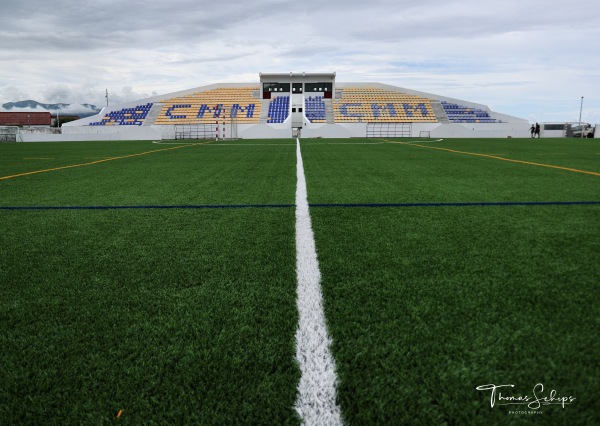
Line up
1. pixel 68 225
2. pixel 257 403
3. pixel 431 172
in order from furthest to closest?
pixel 431 172, pixel 68 225, pixel 257 403

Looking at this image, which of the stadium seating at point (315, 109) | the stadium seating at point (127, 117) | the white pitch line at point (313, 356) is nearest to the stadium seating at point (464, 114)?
the stadium seating at point (315, 109)

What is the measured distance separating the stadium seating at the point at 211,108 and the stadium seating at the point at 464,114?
1948 centimetres

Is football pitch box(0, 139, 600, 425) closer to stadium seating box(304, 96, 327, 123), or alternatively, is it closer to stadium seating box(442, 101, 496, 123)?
stadium seating box(304, 96, 327, 123)

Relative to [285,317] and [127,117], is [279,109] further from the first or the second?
[285,317]

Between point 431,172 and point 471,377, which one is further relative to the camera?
point 431,172

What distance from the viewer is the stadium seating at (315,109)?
40500 millimetres

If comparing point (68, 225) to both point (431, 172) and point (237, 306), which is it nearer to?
point (237, 306)

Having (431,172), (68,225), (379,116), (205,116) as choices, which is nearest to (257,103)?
(205,116)

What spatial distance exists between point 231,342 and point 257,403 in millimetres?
344

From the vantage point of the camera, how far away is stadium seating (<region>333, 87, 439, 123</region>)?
41469 millimetres

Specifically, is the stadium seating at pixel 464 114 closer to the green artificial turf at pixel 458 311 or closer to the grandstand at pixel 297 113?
the grandstand at pixel 297 113

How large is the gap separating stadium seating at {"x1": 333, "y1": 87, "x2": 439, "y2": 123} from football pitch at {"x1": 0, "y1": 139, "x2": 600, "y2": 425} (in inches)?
1544

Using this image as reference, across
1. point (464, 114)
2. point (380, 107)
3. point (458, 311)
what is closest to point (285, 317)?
point (458, 311)

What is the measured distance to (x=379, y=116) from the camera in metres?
41.9
